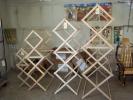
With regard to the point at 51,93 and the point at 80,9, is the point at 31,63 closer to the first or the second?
the point at 51,93

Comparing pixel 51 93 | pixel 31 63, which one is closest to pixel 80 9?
pixel 31 63

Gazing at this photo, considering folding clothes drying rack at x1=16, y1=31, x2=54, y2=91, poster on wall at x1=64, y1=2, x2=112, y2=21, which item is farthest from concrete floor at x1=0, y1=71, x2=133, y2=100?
poster on wall at x1=64, y1=2, x2=112, y2=21

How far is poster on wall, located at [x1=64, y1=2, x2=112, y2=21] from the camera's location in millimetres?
5895

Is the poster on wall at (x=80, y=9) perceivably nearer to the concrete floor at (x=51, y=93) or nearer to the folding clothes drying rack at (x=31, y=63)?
the folding clothes drying rack at (x=31, y=63)

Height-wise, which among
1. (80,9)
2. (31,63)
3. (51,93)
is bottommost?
(51,93)

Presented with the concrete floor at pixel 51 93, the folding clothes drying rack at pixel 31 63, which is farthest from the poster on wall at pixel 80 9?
the concrete floor at pixel 51 93

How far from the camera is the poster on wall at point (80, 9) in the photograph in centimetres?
589

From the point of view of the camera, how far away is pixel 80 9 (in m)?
5.98

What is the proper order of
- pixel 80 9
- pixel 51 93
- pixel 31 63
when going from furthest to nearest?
pixel 80 9 < pixel 31 63 < pixel 51 93

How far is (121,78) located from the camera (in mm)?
5418

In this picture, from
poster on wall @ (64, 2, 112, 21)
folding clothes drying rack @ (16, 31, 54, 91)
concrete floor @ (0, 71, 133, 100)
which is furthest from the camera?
poster on wall @ (64, 2, 112, 21)

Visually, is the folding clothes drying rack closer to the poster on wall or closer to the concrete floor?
the concrete floor

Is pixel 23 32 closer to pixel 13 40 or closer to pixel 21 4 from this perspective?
pixel 13 40

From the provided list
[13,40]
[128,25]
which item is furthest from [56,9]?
[128,25]
